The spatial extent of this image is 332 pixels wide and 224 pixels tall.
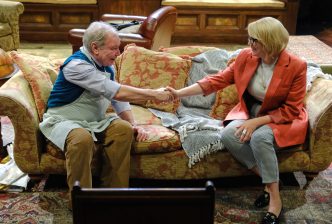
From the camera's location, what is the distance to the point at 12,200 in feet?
8.52

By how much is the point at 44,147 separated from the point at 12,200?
0.34 m

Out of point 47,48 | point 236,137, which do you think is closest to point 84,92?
point 236,137

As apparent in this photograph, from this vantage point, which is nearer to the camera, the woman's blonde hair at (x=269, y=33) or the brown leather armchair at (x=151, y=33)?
the woman's blonde hair at (x=269, y=33)

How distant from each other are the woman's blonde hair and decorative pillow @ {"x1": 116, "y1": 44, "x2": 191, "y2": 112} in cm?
67

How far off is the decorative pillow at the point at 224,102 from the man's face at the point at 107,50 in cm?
81

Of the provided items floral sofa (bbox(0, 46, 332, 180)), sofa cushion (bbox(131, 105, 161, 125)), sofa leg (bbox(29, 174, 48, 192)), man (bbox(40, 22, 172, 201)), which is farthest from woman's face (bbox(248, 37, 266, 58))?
sofa leg (bbox(29, 174, 48, 192))

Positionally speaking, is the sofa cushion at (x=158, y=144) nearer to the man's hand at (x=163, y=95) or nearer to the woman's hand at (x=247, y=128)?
the man's hand at (x=163, y=95)

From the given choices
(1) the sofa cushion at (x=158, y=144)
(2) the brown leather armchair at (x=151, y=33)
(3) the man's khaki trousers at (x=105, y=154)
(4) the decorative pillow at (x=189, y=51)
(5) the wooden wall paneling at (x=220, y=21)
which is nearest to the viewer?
(3) the man's khaki trousers at (x=105, y=154)

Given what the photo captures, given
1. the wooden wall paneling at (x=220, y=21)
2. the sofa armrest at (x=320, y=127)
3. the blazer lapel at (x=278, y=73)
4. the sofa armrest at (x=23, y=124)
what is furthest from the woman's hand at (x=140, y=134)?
the wooden wall paneling at (x=220, y=21)

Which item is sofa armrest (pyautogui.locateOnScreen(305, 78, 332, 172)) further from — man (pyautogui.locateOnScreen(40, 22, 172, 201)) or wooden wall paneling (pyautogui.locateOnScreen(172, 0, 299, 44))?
wooden wall paneling (pyautogui.locateOnScreen(172, 0, 299, 44))

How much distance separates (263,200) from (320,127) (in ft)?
1.65

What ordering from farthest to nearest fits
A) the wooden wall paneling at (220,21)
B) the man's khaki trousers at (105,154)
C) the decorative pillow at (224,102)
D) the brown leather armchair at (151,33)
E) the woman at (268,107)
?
the wooden wall paneling at (220,21)
the brown leather armchair at (151,33)
the decorative pillow at (224,102)
the woman at (268,107)
the man's khaki trousers at (105,154)

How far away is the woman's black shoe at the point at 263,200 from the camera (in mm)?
2572

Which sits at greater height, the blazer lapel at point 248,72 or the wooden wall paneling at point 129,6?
the blazer lapel at point 248,72
